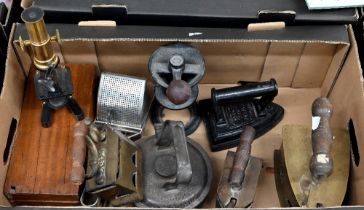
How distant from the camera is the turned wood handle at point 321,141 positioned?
991 mm

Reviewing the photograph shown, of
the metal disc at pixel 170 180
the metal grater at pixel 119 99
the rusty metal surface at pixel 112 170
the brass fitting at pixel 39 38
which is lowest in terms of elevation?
the metal disc at pixel 170 180

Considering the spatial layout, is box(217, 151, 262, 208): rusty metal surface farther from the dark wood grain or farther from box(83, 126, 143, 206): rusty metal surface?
the dark wood grain

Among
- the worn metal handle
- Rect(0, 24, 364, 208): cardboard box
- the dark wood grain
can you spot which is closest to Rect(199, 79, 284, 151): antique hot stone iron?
Rect(0, 24, 364, 208): cardboard box

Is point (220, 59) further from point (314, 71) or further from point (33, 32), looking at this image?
point (33, 32)

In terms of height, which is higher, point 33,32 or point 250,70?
point 33,32

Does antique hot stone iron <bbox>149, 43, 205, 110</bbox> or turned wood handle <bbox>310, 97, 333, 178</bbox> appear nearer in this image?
turned wood handle <bbox>310, 97, 333, 178</bbox>

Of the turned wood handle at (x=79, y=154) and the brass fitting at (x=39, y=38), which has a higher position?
the brass fitting at (x=39, y=38)

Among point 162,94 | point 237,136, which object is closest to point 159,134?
point 162,94

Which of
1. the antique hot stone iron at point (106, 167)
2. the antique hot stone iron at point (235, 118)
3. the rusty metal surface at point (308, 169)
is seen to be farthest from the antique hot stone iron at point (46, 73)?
the rusty metal surface at point (308, 169)

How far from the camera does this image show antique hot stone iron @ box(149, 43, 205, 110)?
1.11 meters

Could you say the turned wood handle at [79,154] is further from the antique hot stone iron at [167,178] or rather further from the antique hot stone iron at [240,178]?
the antique hot stone iron at [240,178]

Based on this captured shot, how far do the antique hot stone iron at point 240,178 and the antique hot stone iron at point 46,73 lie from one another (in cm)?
34

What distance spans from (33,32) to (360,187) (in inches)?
27.6

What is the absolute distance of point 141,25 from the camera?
1.16 metres
